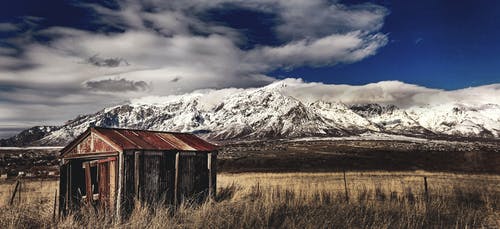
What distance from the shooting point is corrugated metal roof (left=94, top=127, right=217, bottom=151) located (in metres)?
14.1

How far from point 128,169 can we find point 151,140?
2.05 meters

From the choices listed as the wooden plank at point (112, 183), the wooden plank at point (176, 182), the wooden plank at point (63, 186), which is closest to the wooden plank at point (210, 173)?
the wooden plank at point (176, 182)

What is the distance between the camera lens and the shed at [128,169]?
13.6 metres

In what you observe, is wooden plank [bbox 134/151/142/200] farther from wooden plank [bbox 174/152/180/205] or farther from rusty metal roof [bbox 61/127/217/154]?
wooden plank [bbox 174/152/180/205]

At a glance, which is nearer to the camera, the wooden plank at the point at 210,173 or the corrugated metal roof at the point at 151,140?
the corrugated metal roof at the point at 151,140

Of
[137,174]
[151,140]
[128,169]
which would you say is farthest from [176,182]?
[128,169]

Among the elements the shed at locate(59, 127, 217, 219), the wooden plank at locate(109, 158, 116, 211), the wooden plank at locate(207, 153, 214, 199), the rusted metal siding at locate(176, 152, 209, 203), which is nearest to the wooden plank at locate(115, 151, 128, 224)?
the shed at locate(59, 127, 217, 219)

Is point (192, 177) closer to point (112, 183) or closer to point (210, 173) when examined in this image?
point (210, 173)

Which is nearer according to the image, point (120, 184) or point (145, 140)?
point (120, 184)

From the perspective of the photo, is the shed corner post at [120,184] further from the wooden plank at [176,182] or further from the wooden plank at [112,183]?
the wooden plank at [176,182]

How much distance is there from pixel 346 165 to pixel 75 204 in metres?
35.3

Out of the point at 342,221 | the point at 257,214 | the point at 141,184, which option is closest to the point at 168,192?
the point at 141,184

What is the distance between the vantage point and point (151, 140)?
607 inches

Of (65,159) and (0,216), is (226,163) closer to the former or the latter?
(65,159)
